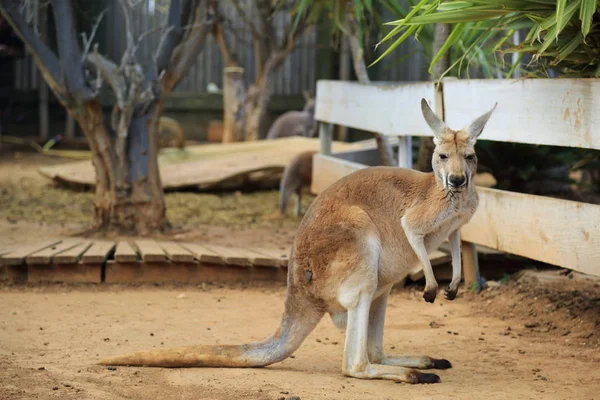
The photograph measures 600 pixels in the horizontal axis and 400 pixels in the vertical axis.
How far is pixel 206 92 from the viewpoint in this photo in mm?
13773

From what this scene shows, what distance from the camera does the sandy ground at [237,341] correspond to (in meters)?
3.16

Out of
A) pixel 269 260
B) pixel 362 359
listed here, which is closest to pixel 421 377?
pixel 362 359

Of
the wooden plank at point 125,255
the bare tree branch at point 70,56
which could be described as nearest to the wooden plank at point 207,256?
the wooden plank at point 125,255

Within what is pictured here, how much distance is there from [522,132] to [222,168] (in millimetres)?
5103

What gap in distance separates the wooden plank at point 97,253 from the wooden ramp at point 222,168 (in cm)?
326

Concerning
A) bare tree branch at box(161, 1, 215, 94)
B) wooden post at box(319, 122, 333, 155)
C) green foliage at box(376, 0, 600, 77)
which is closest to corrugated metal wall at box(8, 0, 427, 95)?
wooden post at box(319, 122, 333, 155)

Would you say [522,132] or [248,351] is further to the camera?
[522,132]

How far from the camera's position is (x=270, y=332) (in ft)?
14.0

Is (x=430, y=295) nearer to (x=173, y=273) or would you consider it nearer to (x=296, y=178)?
(x=173, y=273)

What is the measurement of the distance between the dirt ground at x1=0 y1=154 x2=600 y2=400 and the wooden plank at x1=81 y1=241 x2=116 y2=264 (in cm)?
16

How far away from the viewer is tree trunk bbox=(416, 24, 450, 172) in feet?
17.6

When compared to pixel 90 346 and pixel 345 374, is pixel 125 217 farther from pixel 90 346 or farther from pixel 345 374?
pixel 345 374

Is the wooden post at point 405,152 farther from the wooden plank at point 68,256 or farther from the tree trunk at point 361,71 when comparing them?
the wooden plank at point 68,256

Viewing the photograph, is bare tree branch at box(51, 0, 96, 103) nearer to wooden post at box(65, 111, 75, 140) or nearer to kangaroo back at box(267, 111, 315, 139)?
kangaroo back at box(267, 111, 315, 139)
